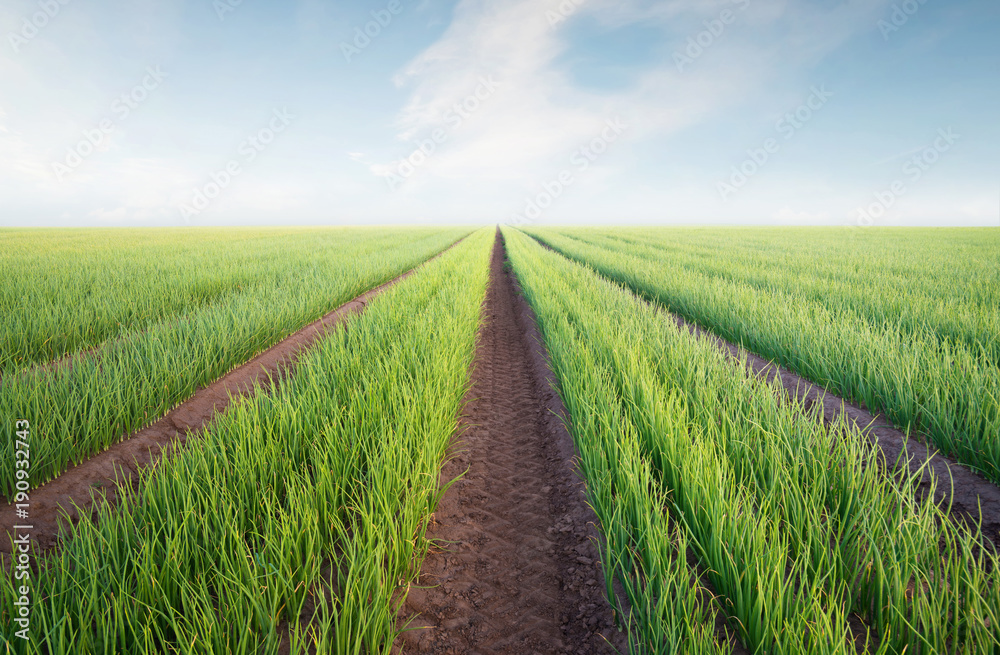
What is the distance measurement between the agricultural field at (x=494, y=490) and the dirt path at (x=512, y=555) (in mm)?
11

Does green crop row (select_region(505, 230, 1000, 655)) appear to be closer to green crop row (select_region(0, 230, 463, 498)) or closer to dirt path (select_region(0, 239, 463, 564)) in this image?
dirt path (select_region(0, 239, 463, 564))

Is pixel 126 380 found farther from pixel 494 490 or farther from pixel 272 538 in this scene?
pixel 494 490

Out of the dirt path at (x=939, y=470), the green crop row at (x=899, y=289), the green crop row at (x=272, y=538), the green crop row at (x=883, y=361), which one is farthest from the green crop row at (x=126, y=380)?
the green crop row at (x=899, y=289)

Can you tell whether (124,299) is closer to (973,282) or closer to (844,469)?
(844,469)

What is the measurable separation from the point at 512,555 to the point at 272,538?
94cm

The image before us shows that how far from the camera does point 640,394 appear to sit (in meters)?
2.50

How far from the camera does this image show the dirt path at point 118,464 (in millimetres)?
1771

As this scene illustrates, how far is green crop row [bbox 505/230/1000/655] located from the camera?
42.4 inches

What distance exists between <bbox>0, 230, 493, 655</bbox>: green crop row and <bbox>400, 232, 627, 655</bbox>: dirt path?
0.14 meters

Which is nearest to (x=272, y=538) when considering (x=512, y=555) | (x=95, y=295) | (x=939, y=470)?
(x=512, y=555)

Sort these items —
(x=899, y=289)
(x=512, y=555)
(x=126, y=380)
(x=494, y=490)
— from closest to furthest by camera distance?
(x=512, y=555), (x=494, y=490), (x=126, y=380), (x=899, y=289)

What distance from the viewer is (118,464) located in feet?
7.30

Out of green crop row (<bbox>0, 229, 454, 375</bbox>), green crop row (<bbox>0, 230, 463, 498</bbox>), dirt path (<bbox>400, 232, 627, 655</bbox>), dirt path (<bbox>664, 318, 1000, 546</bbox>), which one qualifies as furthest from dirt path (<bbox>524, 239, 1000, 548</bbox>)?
green crop row (<bbox>0, 229, 454, 375</bbox>)

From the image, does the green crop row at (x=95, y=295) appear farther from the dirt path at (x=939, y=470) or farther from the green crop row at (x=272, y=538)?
the dirt path at (x=939, y=470)
